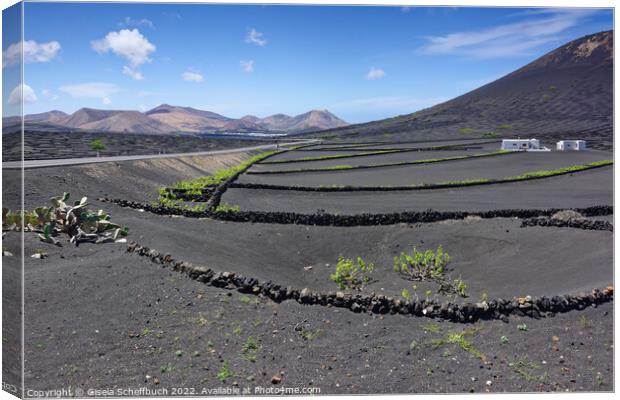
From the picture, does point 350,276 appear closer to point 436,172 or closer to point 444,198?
point 444,198

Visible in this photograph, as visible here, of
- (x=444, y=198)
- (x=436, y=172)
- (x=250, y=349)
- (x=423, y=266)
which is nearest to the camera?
(x=250, y=349)

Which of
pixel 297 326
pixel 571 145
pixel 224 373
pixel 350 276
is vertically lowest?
pixel 350 276

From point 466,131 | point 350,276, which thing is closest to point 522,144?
point 466,131

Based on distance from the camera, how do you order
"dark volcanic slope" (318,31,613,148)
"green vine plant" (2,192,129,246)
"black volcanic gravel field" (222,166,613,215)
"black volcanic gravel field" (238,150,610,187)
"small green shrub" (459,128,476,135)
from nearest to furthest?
"green vine plant" (2,192,129,246) → "black volcanic gravel field" (222,166,613,215) → "black volcanic gravel field" (238,150,610,187) → "dark volcanic slope" (318,31,613,148) → "small green shrub" (459,128,476,135)

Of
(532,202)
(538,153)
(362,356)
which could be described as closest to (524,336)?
(362,356)

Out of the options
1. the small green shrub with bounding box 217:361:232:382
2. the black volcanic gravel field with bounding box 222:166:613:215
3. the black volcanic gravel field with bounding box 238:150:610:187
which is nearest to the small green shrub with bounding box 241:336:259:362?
the small green shrub with bounding box 217:361:232:382

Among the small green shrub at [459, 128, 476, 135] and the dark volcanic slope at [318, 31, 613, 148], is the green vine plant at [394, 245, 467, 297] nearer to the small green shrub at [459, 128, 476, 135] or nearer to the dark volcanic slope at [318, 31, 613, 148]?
the dark volcanic slope at [318, 31, 613, 148]
